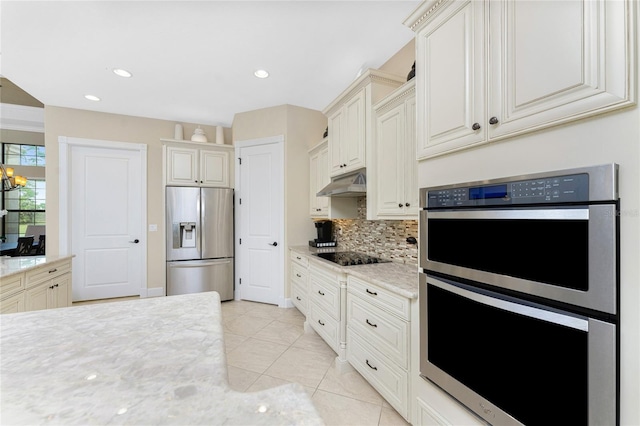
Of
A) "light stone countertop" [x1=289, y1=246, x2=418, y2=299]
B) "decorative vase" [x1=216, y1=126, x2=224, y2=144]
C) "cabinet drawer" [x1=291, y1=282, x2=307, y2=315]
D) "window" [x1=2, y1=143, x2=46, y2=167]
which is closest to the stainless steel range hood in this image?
"light stone countertop" [x1=289, y1=246, x2=418, y2=299]

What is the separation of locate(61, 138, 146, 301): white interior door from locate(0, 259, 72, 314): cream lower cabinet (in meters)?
1.20

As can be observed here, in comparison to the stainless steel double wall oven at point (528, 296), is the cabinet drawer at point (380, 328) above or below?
below

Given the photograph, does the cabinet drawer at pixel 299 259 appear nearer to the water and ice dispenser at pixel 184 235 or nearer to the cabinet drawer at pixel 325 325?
the cabinet drawer at pixel 325 325

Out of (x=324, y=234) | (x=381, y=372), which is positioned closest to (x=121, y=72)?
(x=324, y=234)

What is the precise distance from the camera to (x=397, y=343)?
165 centimetres

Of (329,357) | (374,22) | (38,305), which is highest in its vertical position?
(374,22)

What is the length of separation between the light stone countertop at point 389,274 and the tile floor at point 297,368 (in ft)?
2.82

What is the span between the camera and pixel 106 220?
13.5ft

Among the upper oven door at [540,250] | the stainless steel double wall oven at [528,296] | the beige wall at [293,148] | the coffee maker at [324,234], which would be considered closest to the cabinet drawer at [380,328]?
the stainless steel double wall oven at [528,296]

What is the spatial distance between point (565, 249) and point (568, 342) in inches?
11.7

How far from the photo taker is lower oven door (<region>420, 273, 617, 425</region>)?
0.79 metres

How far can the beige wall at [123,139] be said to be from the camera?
3795 millimetres

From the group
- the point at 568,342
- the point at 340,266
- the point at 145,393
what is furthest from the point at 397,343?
the point at 145,393

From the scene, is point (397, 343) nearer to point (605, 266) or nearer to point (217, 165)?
point (605, 266)
